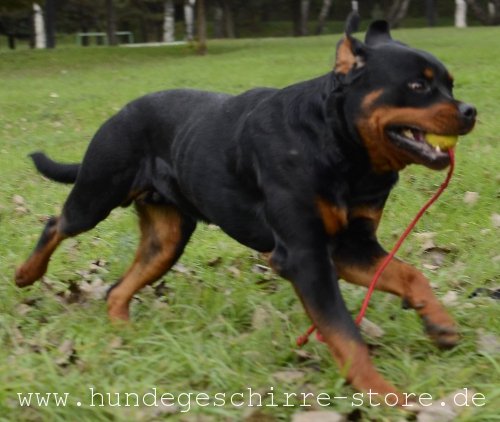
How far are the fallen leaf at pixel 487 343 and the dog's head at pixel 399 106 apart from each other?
0.83 meters

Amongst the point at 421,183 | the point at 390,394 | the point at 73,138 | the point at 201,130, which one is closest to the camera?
the point at 390,394

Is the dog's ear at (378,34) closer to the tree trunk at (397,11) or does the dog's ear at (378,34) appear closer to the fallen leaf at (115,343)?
the fallen leaf at (115,343)

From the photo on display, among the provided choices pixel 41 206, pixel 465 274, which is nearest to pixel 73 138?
pixel 41 206

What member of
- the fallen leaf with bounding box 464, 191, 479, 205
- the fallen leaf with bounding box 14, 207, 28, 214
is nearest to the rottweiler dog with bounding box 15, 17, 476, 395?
the fallen leaf with bounding box 464, 191, 479, 205

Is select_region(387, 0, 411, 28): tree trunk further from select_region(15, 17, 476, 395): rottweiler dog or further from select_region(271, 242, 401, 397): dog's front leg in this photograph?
select_region(271, 242, 401, 397): dog's front leg

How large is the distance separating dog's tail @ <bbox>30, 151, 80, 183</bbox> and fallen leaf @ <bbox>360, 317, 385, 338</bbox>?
2160 millimetres

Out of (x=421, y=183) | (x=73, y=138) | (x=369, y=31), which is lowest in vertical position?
(x=73, y=138)

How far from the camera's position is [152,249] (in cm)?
505

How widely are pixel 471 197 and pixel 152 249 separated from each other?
2.92m

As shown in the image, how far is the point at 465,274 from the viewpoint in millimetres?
5094

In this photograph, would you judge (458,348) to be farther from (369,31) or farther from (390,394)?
(369,31)

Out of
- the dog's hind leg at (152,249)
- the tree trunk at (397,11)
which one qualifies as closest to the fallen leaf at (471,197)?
the dog's hind leg at (152,249)

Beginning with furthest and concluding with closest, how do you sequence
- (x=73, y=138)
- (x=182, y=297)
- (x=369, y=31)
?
(x=73, y=138) → (x=182, y=297) → (x=369, y=31)

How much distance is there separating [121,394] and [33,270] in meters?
1.83
